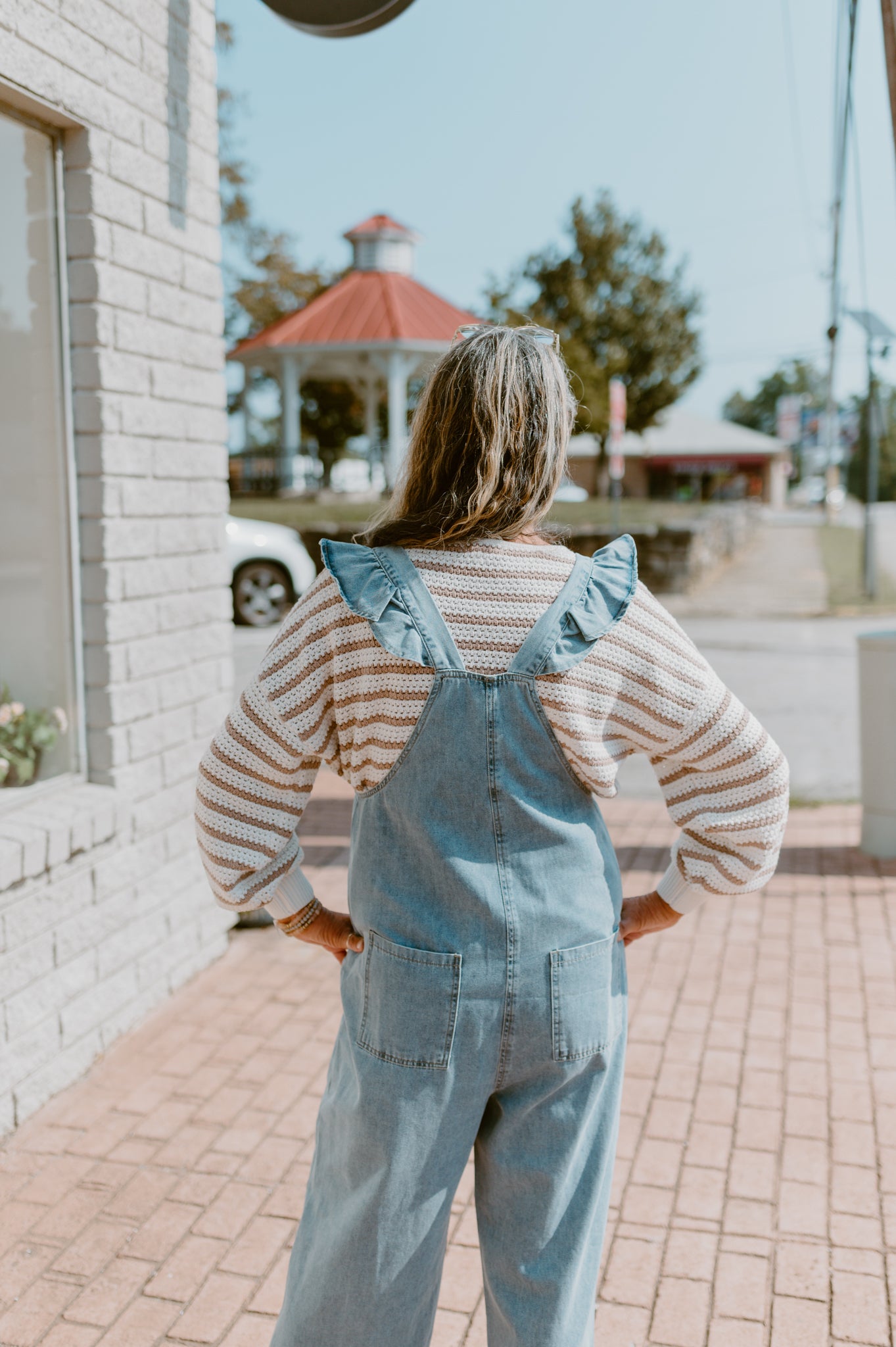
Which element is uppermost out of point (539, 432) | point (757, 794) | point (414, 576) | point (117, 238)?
point (117, 238)

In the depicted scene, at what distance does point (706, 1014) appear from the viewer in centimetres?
416

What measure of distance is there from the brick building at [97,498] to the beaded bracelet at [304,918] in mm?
1616

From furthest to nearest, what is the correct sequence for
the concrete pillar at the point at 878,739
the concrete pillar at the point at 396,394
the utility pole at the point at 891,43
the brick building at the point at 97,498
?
the concrete pillar at the point at 396,394, the concrete pillar at the point at 878,739, the utility pole at the point at 891,43, the brick building at the point at 97,498

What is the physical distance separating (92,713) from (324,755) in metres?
2.23

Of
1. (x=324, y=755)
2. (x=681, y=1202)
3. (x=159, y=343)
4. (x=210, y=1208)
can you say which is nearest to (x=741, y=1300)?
(x=681, y=1202)

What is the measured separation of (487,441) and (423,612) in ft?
0.84

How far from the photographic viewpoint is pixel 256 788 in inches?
69.5

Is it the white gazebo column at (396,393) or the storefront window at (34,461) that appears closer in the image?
the storefront window at (34,461)

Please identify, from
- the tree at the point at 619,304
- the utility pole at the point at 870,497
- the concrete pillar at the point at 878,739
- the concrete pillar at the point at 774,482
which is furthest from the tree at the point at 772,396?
the concrete pillar at the point at 878,739

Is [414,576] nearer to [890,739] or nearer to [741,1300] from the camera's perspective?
[741,1300]

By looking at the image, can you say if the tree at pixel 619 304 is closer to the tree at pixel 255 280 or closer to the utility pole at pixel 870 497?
the tree at pixel 255 280

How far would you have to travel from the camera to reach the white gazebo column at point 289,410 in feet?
89.8

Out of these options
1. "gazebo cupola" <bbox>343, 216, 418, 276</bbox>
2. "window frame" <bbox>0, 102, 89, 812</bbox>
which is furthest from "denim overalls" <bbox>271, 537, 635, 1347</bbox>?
"gazebo cupola" <bbox>343, 216, 418, 276</bbox>

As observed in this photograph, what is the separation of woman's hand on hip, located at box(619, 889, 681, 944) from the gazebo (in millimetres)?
24255
